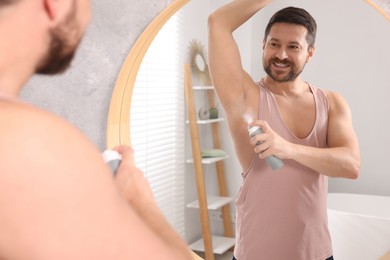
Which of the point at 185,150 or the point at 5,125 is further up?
the point at 5,125

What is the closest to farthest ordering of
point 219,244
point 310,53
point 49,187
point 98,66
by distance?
1. point 49,187
2. point 98,66
3. point 310,53
4. point 219,244

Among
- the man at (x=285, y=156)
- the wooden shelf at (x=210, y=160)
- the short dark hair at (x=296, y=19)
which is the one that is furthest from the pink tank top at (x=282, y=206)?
the wooden shelf at (x=210, y=160)

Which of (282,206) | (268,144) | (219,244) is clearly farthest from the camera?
(219,244)

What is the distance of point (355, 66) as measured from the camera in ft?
2.85

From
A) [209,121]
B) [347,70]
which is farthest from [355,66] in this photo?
[209,121]

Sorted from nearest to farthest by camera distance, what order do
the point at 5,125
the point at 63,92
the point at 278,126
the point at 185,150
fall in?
the point at 5,125 < the point at 63,92 < the point at 278,126 < the point at 185,150

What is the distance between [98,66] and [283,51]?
1.19ft

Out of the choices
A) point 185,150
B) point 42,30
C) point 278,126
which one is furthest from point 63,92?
point 185,150

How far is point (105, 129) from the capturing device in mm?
490

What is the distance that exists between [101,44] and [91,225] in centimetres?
33

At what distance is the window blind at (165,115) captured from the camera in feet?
2.52

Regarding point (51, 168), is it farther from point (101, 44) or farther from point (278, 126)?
point (278, 126)

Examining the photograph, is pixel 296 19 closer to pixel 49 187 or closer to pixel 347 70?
pixel 347 70

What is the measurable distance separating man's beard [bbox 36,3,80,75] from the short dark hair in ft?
1.93
